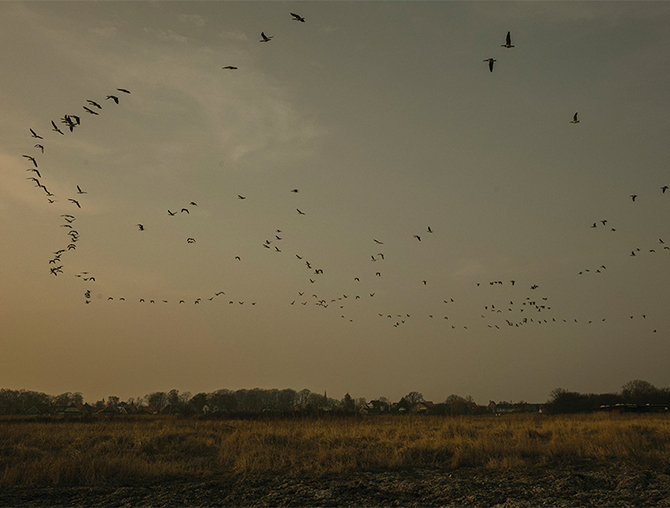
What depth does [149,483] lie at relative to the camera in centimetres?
1272

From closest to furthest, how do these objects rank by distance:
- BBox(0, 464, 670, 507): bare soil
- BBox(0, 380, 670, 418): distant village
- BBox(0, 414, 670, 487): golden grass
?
1. BBox(0, 464, 670, 507): bare soil
2. BBox(0, 414, 670, 487): golden grass
3. BBox(0, 380, 670, 418): distant village

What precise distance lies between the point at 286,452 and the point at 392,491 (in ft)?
21.7

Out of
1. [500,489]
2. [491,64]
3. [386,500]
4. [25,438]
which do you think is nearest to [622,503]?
[500,489]

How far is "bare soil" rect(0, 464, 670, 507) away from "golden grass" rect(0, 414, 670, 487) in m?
1.21

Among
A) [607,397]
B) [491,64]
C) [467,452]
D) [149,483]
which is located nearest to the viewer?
[149,483]

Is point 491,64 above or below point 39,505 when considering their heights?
above

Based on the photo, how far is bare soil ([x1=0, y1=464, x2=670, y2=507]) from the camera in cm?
970

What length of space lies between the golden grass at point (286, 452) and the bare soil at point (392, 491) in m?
1.21

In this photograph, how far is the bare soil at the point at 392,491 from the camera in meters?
9.70

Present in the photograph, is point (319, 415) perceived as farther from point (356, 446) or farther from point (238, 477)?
point (238, 477)

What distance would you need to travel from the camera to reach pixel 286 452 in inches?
648

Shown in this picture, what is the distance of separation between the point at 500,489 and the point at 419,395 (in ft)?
364

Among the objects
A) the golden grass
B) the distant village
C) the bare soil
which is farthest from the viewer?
the distant village

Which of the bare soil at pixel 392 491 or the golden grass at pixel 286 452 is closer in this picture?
the bare soil at pixel 392 491
